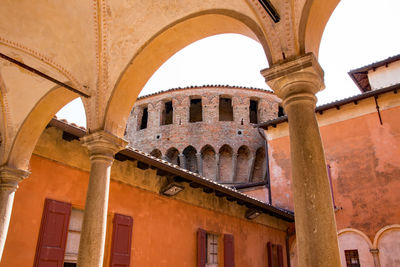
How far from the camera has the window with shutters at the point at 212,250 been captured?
10878 mm

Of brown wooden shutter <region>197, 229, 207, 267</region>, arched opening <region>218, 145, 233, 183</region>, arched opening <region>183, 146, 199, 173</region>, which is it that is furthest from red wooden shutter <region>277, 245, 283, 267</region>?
arched opening <region>183, 146, 199, 173</region>

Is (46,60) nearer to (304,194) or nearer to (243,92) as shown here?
(304,194)

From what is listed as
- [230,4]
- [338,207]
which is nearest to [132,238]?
[230,4]

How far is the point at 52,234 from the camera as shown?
7055mm

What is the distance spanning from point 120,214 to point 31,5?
4.84 m

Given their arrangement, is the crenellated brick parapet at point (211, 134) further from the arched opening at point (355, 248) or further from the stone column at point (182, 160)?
the arched opening at point (355, 248)

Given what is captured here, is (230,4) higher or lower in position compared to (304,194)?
higher

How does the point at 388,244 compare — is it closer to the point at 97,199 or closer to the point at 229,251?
the point at 229,251

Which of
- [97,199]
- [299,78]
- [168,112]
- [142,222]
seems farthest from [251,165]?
[299,78]

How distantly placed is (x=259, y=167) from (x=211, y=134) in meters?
3.65

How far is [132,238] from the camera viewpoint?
28.5 ft

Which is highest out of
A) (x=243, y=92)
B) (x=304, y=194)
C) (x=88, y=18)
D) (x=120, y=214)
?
(x=243, y=92)

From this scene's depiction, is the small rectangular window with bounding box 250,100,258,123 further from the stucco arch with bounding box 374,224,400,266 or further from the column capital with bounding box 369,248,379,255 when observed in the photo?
the column capital with bounding box 369,248,379,255

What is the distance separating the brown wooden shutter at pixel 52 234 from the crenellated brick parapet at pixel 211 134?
15.3 meters
